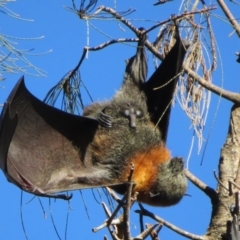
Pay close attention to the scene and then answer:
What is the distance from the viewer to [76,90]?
4.47 m

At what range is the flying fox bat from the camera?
186 inches

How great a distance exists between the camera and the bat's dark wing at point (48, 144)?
4704 mm

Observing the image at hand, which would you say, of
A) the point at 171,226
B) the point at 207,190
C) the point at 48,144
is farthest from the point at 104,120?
the point at 171,226

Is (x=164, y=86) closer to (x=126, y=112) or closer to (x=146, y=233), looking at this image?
(x=126, y=112)

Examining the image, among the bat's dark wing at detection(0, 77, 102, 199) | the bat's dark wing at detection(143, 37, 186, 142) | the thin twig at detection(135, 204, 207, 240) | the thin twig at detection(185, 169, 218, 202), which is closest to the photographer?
the thin twig at detection(135, 204, 207, 240)

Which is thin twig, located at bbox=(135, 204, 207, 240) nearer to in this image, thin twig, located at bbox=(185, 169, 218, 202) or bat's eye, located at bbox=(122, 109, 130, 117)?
thin twig, located at bbox=(185, 169, 218, 202)

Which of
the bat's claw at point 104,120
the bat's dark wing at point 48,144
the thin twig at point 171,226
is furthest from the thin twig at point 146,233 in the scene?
the bat's claw at point 104,120

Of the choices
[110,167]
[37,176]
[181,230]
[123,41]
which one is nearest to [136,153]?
[110,167]

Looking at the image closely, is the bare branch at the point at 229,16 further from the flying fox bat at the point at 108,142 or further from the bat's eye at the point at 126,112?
the bat's eye at the point at 126,112

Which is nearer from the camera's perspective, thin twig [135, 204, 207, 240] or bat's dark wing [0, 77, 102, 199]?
thin twig [135, 204, 207, 240]

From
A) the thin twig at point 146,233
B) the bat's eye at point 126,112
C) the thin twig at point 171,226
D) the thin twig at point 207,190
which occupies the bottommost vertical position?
the thin twig at point 146,233

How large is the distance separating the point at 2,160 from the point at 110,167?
1.00 meters

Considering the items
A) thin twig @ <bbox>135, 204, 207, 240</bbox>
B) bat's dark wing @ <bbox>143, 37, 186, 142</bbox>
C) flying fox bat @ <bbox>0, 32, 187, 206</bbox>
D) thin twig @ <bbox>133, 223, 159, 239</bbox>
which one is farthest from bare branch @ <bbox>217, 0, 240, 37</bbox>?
thin twig @ <bbox>133, 223, 159, 239</bbox>

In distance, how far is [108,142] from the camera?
5047mm
